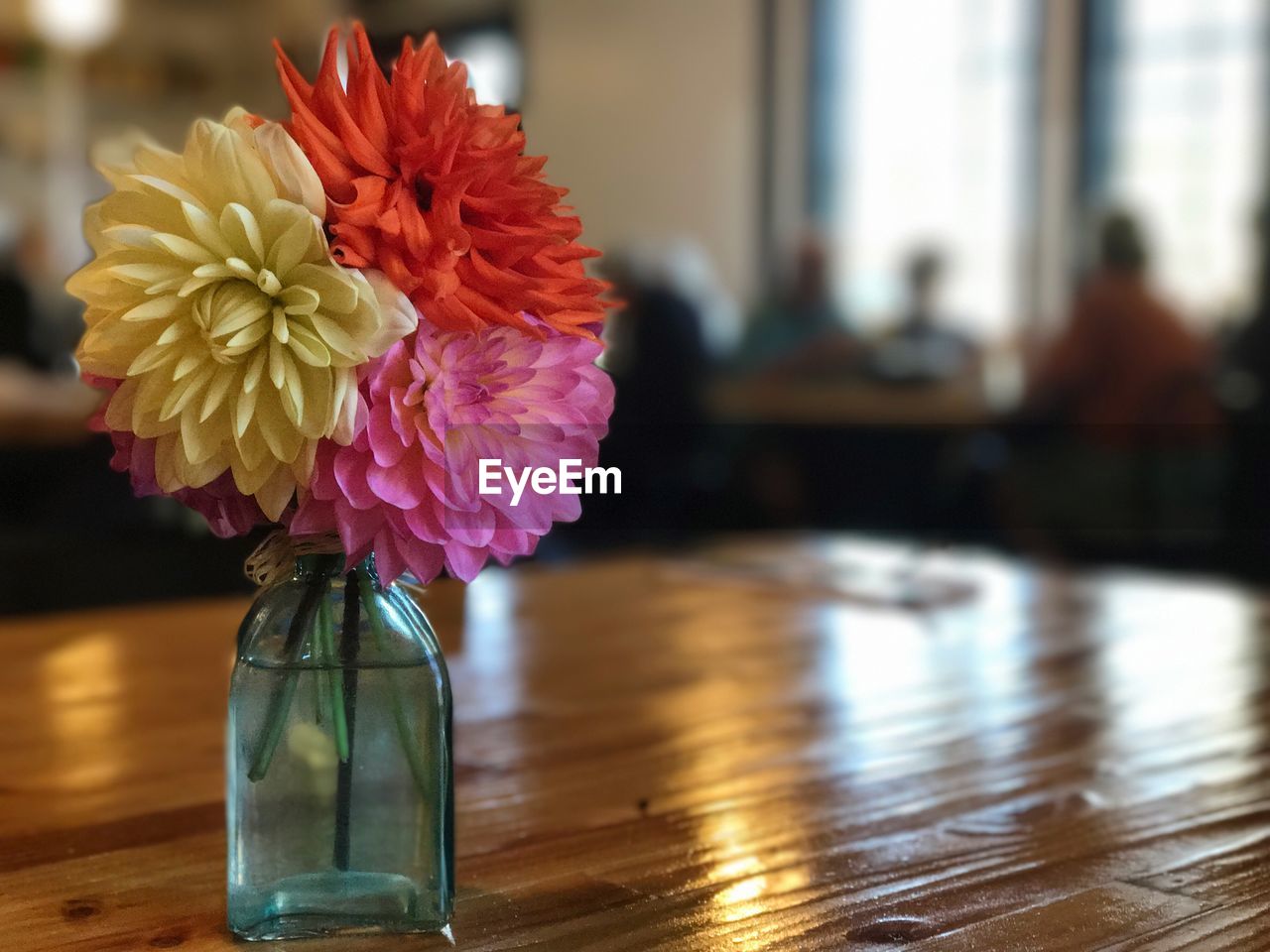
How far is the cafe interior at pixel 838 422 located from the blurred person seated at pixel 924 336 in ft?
0.06

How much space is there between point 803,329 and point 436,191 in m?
4.05

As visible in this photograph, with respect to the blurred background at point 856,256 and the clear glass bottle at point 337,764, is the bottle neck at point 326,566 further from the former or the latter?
the blurred background at point 856,256

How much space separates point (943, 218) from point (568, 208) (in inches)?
177

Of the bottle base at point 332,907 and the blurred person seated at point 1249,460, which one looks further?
the blurred person seated at point 1249,460

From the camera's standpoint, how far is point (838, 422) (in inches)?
151

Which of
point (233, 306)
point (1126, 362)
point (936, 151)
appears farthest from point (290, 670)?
point (936, 151)

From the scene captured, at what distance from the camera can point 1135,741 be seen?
834 millimetres

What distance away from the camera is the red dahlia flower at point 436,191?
0.45m

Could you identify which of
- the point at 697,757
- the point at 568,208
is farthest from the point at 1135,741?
the point at 568,208

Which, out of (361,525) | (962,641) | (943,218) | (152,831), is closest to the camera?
(361,525)

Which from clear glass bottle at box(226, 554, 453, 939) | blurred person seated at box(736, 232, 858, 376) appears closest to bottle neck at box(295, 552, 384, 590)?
clear glass bottle at box(226, 554, 453, 939)

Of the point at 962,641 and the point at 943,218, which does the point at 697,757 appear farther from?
the point at 943,218

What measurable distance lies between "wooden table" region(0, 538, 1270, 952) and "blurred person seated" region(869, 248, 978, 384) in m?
2.73
